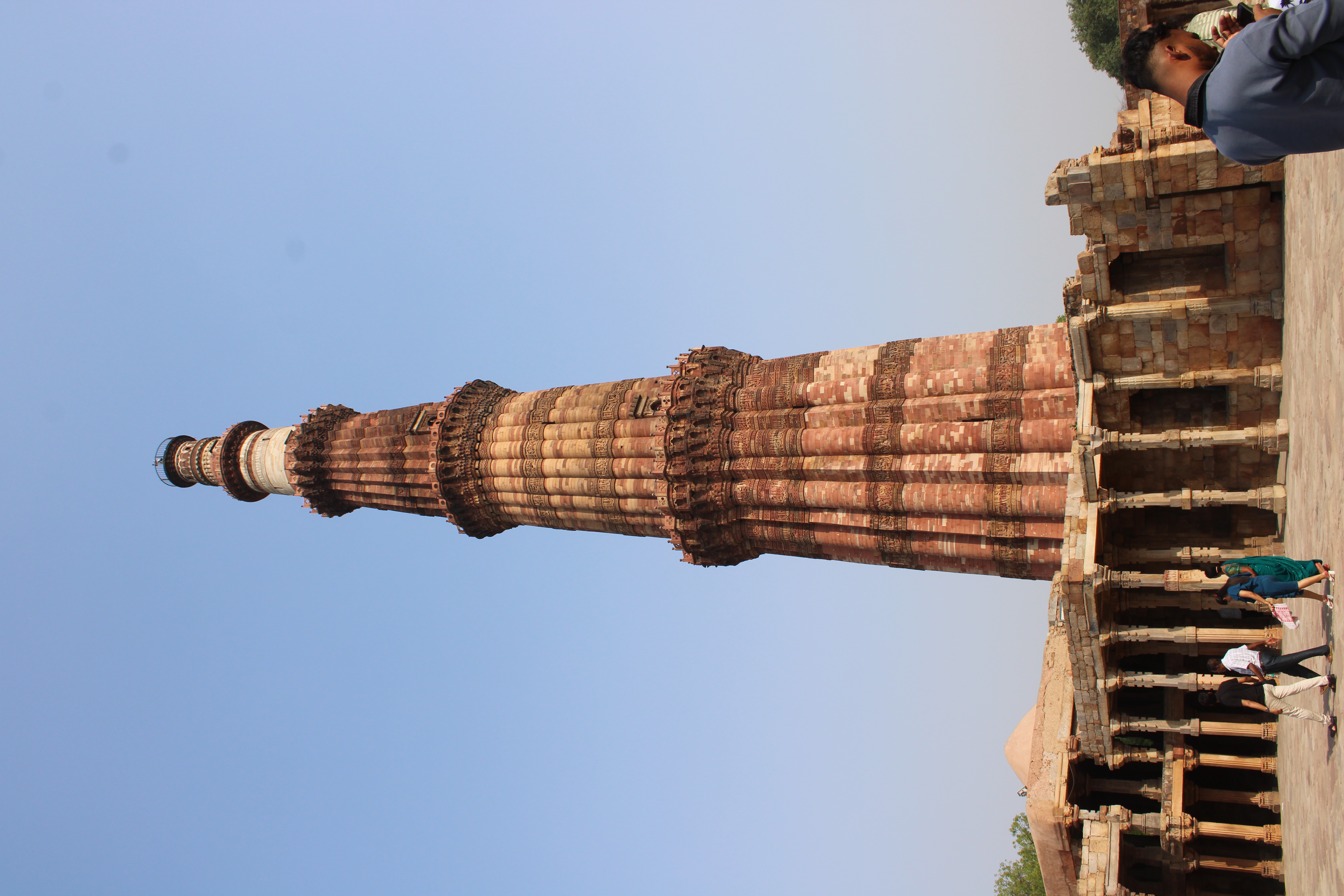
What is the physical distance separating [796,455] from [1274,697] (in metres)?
10.7

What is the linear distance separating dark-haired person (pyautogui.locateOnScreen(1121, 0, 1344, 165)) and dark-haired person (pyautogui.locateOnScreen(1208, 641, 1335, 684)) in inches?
274

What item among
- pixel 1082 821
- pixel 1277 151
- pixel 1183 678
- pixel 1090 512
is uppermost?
pixel 1277 151

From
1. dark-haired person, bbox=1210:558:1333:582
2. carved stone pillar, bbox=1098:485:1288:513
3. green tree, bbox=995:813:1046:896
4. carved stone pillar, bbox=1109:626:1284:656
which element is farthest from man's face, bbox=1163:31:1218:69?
green tree, bbox=995:813:1046:896

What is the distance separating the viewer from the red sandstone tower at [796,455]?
17953 mm

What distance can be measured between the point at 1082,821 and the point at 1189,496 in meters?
6.19

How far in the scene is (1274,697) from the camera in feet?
39.1

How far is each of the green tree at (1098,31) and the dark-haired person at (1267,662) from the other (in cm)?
5287

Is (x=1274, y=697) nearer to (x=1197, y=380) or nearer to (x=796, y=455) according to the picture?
(x=1197, y=380)

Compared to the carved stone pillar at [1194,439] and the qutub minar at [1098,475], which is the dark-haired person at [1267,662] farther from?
the carved stone pillar at [1194,439]

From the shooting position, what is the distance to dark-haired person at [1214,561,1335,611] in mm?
10836

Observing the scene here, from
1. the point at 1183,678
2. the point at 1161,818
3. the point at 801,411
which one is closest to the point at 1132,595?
the point at 1183,678

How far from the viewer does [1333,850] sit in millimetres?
10188

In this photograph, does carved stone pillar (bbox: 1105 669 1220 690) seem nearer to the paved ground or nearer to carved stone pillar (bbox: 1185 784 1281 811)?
the paved ground

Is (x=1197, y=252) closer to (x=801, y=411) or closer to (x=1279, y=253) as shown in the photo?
(x=1279, y=253)
